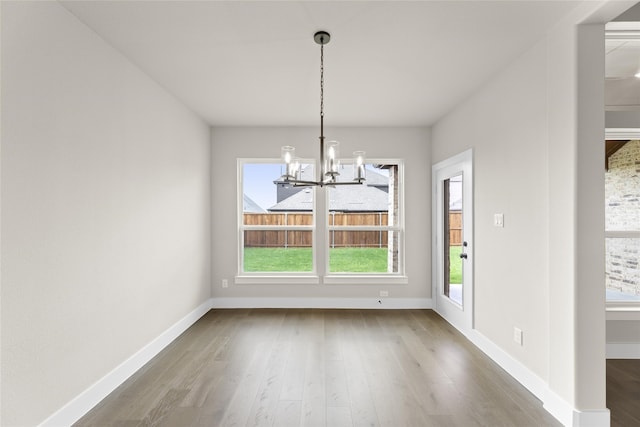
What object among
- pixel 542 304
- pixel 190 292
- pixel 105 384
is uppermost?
pixel 542 304

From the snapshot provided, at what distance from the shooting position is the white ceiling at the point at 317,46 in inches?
85.4

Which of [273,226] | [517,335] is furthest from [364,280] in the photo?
[517,335]

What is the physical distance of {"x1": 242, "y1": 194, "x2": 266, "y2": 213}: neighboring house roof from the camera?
5023 mm

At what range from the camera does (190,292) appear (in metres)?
4.18

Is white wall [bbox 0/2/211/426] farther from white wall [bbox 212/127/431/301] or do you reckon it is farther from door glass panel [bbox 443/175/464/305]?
door glass panel [bbox 443/175/464/305]

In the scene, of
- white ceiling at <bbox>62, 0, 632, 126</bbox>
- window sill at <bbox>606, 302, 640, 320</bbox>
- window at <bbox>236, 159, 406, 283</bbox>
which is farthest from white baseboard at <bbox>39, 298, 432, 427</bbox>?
Result: white ceiling at <bbox>62, 0, 632, 126</bbox>

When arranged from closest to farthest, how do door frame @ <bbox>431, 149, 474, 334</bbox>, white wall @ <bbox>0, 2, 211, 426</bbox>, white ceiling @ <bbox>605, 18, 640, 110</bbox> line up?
white wall @ <bbox>0, 2, 211, 426</bbox>, white ceiling @ <bbox>605, 18, 640, 110</bbox>, door frame @ <bbox>431, 149, 474, 334</bbox>

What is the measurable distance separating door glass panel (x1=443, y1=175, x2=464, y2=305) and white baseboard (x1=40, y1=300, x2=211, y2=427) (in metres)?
3.30

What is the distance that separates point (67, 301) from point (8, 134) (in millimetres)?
1054

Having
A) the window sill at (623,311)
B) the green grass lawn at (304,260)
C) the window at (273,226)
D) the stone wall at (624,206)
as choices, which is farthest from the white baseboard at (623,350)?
the window at (273,226)

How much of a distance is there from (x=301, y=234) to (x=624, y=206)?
363 centimetres

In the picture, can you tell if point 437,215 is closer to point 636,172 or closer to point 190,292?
point 636,172

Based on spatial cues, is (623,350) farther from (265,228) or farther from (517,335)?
(265,228)

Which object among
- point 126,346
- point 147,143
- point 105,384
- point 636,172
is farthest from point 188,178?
point 636,172
